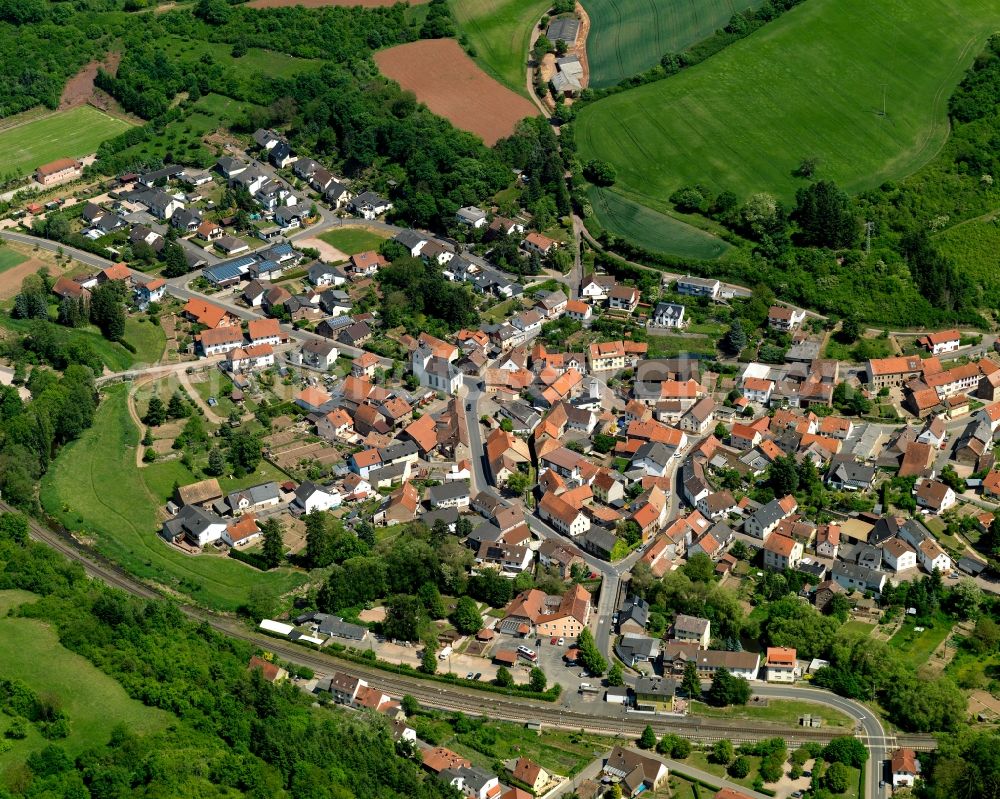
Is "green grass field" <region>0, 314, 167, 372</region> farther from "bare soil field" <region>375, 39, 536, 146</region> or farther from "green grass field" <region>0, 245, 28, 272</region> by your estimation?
"bare soil field" <region>375, 39, 536, 146</region>

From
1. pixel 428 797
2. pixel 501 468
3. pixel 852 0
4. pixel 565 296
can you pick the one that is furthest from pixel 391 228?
pixel 428 797

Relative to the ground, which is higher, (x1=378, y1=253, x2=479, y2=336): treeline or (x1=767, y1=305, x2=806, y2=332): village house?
(x1=378, y1=253, x2=479, y2=336): treeline

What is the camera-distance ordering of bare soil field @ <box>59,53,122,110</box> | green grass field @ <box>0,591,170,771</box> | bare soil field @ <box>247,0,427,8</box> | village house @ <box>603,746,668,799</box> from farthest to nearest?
bare soil field @ <box>247,0,427,8</box> → bare soil field @ <box>59,53,122,110</box> → village house @ <box>603,746,668,799</box> → green grass field @ <box>0,591,170,771</box>

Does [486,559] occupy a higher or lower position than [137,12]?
lower

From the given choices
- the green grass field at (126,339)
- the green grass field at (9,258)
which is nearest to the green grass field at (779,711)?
the green grass field at (126,339)

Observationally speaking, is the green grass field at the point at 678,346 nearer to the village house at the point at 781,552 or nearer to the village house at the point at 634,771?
the village house at the point at 781,552

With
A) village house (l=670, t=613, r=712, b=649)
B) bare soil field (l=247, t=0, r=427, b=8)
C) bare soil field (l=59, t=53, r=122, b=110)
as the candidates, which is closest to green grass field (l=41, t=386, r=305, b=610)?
village house (l=670, t=613, r=712, b=649)

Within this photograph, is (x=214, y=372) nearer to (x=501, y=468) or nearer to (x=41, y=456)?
(x=41, y=456)

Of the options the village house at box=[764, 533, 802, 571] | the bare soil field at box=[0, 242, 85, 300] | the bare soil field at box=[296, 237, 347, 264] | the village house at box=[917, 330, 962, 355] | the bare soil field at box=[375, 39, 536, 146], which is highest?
the bare soil field at box=[375, 39, 536, 146]
